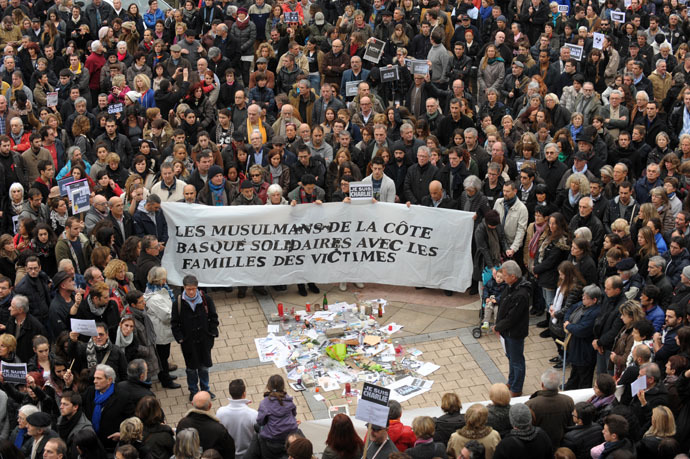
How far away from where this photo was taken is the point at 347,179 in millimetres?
14680

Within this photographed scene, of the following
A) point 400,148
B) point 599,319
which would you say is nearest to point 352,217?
point 400,148

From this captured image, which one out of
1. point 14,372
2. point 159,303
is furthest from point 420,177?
point 14,372

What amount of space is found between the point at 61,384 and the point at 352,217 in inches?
214

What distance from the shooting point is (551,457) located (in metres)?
8.96

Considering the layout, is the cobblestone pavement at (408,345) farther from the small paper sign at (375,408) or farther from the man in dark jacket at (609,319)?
the small paper sign at (375,408)

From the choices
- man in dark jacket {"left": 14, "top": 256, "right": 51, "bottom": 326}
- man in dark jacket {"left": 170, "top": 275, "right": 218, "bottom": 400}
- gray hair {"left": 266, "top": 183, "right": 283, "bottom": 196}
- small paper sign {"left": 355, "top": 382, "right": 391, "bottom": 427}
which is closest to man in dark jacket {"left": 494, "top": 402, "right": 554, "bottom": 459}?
small paper sign {"left": 355, "top": 382, "right": 391, "bottom": 427}

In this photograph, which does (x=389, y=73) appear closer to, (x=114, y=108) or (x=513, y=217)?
(x=114, y=108)

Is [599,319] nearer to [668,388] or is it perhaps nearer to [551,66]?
[668,388]

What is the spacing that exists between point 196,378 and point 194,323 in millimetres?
826

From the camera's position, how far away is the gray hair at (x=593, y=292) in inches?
451

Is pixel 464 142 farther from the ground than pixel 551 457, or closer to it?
farther from the ground

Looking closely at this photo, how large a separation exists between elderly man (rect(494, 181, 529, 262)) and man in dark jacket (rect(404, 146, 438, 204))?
4.56 ft

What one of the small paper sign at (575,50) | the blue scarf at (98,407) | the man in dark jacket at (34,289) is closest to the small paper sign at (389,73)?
the small paper sign at (575,50)

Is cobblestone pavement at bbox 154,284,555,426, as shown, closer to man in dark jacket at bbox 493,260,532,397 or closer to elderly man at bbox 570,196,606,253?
man in dark jacket at bbox 493,260,532,397
